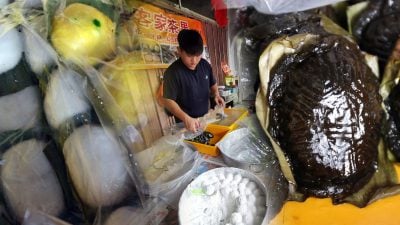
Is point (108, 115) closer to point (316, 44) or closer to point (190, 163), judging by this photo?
point (190, 163)

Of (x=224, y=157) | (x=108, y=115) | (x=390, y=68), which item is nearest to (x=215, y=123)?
(x=224, y=157)

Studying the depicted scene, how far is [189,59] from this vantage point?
379 mm

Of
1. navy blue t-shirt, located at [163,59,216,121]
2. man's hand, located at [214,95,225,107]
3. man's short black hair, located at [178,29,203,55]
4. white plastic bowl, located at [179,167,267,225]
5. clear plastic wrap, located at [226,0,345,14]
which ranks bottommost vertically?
white plastic bowl, located at [179,167,267,225]

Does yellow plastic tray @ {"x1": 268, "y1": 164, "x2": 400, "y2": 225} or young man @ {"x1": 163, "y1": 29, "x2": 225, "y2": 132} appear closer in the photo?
young man @ {"x1": 163, "y1": 29, "x2": 225, "y2": 132}

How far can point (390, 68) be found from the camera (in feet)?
2.07

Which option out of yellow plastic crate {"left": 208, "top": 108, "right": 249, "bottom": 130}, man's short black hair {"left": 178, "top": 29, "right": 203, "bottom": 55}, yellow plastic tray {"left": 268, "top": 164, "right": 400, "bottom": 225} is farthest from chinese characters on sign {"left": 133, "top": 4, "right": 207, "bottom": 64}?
yellow plastic tray {"left": 268, "top": 164, "right": 400, "bottom": 225}

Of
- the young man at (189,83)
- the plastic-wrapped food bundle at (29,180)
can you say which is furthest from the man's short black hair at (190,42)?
the plastic-wrapped food bundle at (29,180)

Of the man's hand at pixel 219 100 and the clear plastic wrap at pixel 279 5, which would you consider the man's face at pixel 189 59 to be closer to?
the man's hand at pixel 219 100

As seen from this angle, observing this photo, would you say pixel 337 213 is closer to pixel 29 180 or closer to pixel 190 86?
pixel 190 86

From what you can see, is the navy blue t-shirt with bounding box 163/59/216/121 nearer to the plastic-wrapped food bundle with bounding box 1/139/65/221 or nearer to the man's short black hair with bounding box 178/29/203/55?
the man's short black hair with bounding box 178/29/203/55

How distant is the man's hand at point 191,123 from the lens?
41cm

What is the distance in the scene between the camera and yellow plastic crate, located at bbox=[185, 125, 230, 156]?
447 millimetres

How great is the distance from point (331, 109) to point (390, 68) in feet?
0.75

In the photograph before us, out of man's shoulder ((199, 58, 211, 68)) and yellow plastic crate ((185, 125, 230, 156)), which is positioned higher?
man's shoulder ((199, 58, 211, 68))
